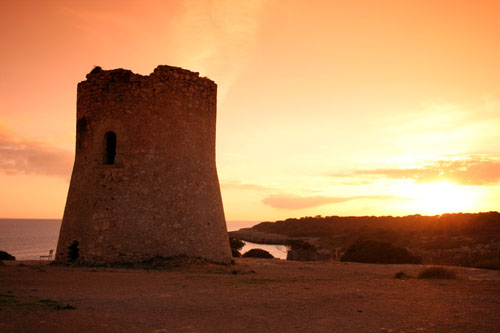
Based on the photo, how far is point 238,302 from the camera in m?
7.07

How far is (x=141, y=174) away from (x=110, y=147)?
1789 mm

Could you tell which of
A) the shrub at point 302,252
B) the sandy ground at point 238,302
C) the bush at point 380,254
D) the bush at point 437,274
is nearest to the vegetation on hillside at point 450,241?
the shrub at point 302,252

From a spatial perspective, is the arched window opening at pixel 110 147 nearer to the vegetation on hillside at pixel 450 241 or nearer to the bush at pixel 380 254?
the bush at pixel 380 254

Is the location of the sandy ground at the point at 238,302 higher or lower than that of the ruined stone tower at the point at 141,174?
lower

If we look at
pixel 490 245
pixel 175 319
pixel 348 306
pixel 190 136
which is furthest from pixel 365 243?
pixel 175 319

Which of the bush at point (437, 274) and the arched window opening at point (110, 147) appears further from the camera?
Result: the arched window opening at point (110, 147)

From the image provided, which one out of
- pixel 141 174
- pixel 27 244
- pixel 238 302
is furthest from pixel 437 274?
pixel 27 244

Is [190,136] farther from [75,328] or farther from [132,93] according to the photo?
[75,328]

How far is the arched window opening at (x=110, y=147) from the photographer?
13625mm

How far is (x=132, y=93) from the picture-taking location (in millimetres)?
13297

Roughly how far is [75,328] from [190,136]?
912 centimetres

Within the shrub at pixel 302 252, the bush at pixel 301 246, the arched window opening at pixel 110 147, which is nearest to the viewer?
the arched window opening at pixel 110 147

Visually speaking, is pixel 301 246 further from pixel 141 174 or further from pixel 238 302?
pixel 238 302

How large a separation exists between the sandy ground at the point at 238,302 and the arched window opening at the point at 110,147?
4027 millimetres
